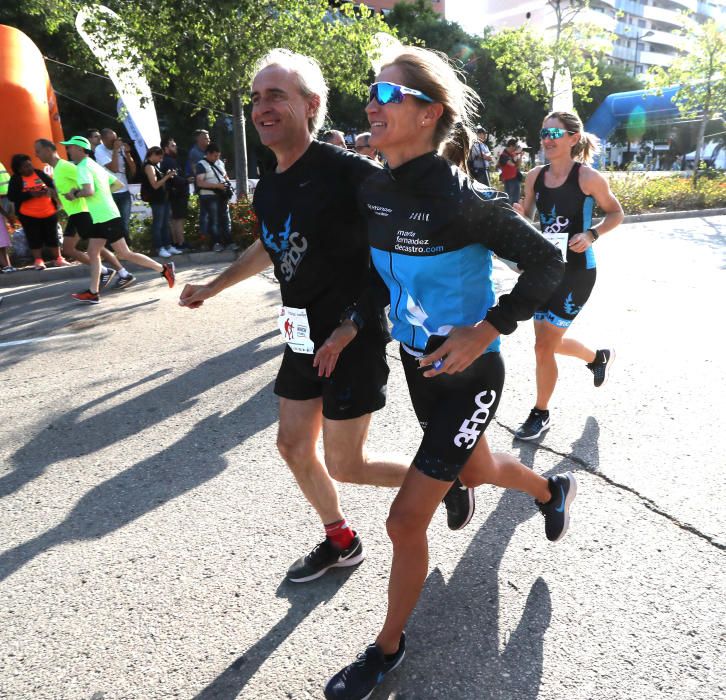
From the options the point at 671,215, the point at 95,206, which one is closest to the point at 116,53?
the point at 95,206

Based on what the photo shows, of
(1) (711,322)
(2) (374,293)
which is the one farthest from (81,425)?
(1) (711,322)

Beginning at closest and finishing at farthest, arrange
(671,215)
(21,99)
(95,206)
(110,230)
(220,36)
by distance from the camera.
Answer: (95,206) → (110,230) → (220,36) → (21,99) → (671,215)

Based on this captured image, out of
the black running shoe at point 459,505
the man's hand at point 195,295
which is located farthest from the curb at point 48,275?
the black running shoe at point 459,505

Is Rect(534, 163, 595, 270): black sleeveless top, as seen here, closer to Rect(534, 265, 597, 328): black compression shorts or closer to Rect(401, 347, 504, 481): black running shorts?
Rect(534, 265, 597, 328): black compression shorts

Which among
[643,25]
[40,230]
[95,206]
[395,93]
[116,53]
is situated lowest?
[40,230]

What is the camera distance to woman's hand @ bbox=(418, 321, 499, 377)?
6.03ft

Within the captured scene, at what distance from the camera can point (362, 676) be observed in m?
2.00

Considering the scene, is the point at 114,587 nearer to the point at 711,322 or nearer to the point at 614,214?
the point at 614,214

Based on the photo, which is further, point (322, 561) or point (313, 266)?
point (322, 561)

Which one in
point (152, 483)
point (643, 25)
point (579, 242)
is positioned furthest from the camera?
point (643, 25)

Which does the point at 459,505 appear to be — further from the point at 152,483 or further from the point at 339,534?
the point at 152,483

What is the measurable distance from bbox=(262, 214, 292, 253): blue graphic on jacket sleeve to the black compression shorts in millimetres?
1906

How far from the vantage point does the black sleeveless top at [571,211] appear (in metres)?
3.90

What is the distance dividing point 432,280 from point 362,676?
4.15 feet
